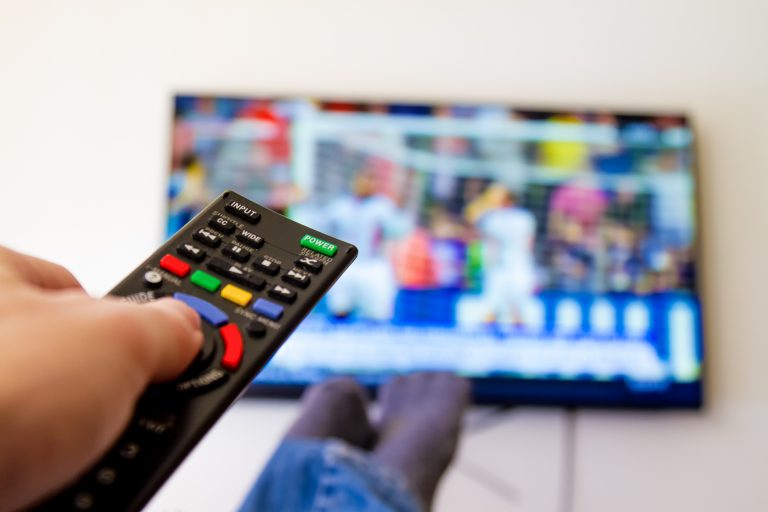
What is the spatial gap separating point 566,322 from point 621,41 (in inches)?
21.8

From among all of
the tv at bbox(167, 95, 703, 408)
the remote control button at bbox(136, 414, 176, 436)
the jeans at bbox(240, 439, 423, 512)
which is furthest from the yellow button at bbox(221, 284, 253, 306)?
the tv at bbox(167, 95, 703, 408)

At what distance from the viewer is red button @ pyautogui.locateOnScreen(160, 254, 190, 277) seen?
49cm

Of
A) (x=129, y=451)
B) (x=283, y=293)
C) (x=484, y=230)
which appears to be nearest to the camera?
(x=129, y=451)

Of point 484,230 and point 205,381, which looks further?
point 484,230

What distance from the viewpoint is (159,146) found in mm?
1293

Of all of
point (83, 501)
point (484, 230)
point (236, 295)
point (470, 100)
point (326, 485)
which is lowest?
point (326, 485)

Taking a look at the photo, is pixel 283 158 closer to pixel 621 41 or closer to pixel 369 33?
pixel 369 33

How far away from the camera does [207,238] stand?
0.52 metres

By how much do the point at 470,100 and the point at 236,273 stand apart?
0.87m


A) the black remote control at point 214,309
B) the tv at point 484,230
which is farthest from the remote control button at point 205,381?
the tv at point 484,230

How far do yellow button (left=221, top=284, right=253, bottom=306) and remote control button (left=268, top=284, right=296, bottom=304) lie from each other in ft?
0.05

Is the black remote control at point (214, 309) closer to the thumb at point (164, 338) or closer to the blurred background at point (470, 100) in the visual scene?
the thumb at point (164, 338)

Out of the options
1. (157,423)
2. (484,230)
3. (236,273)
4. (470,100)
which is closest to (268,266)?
(236,273)

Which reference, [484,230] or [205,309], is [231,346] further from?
[484,230]
